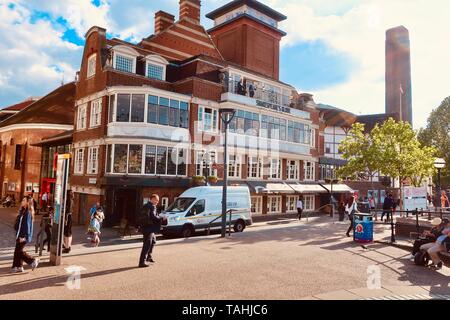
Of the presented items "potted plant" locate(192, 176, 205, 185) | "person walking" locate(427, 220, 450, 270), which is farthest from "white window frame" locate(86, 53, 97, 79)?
"person walking" locate(427, 220, 450, 270)

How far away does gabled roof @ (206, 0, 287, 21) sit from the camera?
115ft

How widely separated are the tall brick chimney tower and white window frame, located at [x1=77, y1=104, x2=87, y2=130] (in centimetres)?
5529

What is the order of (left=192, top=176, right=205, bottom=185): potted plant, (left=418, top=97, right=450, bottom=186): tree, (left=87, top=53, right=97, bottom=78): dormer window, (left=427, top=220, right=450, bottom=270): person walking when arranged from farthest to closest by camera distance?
1. (left=418, top=97, right=450, bottom=186): tree
2. (left=87, top=53, right=97, bottom=78): dormer window
3. (left=192, top=176, right=205, bottom=185): potted plant
4. (left=427, top=220, right=450, bottom=270): person walking

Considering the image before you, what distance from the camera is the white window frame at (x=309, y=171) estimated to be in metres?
31.7

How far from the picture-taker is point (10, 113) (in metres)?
47.8

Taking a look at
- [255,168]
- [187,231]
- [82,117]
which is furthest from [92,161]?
[255,168]

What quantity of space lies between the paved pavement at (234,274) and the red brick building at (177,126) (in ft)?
32.0

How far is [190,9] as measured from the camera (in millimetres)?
30859

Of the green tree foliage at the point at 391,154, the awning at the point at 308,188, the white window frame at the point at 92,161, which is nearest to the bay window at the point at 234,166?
the awning at the point at 308,188

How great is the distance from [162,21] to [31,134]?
19624 millimetres

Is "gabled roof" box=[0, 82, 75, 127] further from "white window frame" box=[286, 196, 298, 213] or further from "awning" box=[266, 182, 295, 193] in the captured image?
"white window frame" box=[286, 196, 298, 213]

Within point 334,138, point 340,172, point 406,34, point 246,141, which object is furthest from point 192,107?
point 406,34
